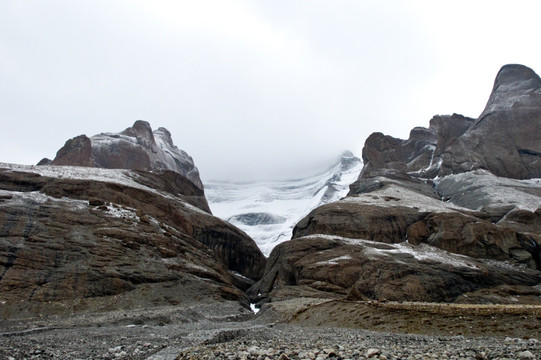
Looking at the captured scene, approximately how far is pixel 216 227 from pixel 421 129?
124m

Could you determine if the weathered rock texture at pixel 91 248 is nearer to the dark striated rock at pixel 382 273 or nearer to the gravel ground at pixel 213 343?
the gravel ground at pixel 213 343

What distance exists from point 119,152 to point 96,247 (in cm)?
11020

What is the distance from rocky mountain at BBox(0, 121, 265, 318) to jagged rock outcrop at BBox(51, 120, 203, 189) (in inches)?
2289

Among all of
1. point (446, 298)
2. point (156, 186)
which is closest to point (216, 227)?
point (156, 186)

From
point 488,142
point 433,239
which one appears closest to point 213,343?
point 433,239

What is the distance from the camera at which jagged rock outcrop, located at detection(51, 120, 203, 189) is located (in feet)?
422

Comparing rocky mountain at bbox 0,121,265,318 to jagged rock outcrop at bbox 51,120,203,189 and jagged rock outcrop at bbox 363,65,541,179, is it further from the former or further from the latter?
jagged rock outcrop at bbox 363,65,541,179

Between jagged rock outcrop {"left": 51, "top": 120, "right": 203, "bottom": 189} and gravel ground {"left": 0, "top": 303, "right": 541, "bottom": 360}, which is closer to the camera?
gravel ground {"left": 0, "top": 303, "right": 541, "bottom": 360}

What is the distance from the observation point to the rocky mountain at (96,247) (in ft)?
125

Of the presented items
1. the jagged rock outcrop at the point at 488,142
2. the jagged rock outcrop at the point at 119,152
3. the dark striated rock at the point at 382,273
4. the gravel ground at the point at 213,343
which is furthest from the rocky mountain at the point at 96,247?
the jagged rock outcrop at the point at 488,142

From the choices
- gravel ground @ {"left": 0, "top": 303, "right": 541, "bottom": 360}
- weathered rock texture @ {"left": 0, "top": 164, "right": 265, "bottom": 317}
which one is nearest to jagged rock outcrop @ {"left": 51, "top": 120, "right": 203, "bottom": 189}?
weathered rock texture @ {"left": 0, "top": 164, "right": 265, "bottom": 317}

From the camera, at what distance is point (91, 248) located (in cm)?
4566

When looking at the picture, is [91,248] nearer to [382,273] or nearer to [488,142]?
[382,273]

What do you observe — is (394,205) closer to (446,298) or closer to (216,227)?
(446,298)
